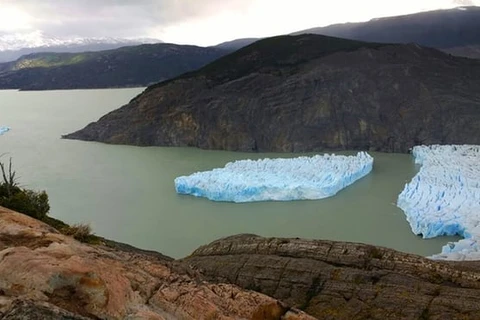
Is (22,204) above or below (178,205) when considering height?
above

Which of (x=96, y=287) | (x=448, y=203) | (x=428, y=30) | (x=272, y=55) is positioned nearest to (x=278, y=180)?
(x=448, y=203)

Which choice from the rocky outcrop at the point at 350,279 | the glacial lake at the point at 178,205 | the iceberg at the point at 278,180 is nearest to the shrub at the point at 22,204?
the rocky outcrop at the point at 350,279

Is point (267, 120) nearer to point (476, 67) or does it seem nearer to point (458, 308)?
point (476, 67)

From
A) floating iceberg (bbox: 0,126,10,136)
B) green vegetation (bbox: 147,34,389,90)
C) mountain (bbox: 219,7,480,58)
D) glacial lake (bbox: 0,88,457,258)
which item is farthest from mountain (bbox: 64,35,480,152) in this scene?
mountain (bbox: 219,7,480,58)

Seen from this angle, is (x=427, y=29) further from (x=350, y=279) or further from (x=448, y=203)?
(x=350, y=279)

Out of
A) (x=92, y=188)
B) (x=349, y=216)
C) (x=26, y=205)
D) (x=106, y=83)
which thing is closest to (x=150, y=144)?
(x=92, y=188)

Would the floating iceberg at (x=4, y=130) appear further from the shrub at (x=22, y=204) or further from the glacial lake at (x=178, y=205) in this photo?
the shrub at (x=22, y=204)

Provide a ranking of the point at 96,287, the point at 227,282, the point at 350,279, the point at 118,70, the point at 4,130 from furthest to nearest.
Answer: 1. the point at 118,70
2. the point at 4,130
3. the point at 350,279
4. the point at 227,282
5. the point at 96,287
